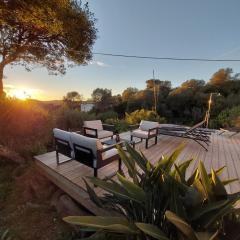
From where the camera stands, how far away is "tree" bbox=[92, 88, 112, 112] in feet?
74.4

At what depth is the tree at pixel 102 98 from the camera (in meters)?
22.7

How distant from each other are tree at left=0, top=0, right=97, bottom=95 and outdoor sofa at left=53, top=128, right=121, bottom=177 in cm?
396

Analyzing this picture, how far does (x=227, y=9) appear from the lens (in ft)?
19.9

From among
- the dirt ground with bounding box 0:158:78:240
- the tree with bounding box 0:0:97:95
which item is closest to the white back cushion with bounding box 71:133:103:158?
the dirt ground with bounding box 0:158:78:240

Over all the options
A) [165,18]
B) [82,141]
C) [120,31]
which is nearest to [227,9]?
[165,18]

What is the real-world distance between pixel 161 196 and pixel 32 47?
7.71 m

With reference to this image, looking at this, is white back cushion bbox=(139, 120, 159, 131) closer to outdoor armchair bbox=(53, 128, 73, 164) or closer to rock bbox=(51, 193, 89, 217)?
outdoor armchair bbox=(53, 128, 73, 164)

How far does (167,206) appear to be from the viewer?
126cm

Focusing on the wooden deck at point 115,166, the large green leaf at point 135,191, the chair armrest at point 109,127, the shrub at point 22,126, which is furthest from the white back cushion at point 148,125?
the large green leaf at point 135,191

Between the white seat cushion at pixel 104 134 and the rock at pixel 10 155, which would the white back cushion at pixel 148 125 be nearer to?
the white seat cushion at pixel 104 134

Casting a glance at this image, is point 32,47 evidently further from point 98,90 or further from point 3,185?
point 98,90

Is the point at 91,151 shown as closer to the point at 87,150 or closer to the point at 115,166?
the point at 87,150

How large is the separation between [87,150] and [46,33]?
5.79 meters

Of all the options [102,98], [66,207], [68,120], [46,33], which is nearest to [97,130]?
[66,207]
